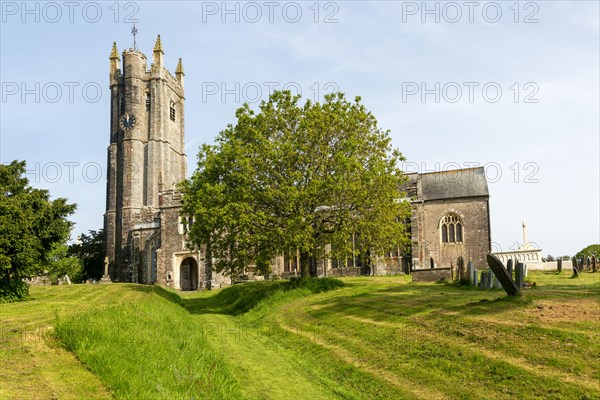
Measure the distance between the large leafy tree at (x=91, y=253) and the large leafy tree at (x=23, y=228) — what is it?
38.9 meters

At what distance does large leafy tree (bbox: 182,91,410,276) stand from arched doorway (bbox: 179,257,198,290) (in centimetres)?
2566

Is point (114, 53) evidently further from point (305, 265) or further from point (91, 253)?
point (305, 265)

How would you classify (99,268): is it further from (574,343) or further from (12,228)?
(574,343)

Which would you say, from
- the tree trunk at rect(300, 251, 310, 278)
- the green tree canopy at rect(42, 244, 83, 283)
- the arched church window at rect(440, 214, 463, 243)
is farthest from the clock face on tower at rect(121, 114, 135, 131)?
the tree trunk at rect(300, 251, 310, 278)

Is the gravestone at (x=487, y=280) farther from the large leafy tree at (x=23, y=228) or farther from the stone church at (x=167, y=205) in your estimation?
the large leafy tree at (x=23, y=228)

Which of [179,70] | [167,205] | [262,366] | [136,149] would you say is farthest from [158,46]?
[262,366]

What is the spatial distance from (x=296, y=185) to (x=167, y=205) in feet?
90.2

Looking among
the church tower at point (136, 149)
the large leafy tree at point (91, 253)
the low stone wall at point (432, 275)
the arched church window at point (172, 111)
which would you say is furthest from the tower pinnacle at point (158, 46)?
the low stone wall at point (432, 275)

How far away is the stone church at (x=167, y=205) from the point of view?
48.7 meters

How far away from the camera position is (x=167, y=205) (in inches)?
2080

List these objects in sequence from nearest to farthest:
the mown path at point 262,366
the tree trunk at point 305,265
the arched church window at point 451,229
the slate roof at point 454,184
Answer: the mown path at point 262,366 < the tree trunk at point 305,265 < the arched church window at point 451,229 < the slate roof at point 454,184

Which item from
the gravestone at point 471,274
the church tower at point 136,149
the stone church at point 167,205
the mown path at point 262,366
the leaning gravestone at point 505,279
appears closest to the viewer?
the mown path at point 262,366

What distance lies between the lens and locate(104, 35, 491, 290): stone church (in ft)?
160

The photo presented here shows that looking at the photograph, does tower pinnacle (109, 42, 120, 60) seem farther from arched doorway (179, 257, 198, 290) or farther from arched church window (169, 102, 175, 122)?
arched doorway (179, 257, 198, 290)
